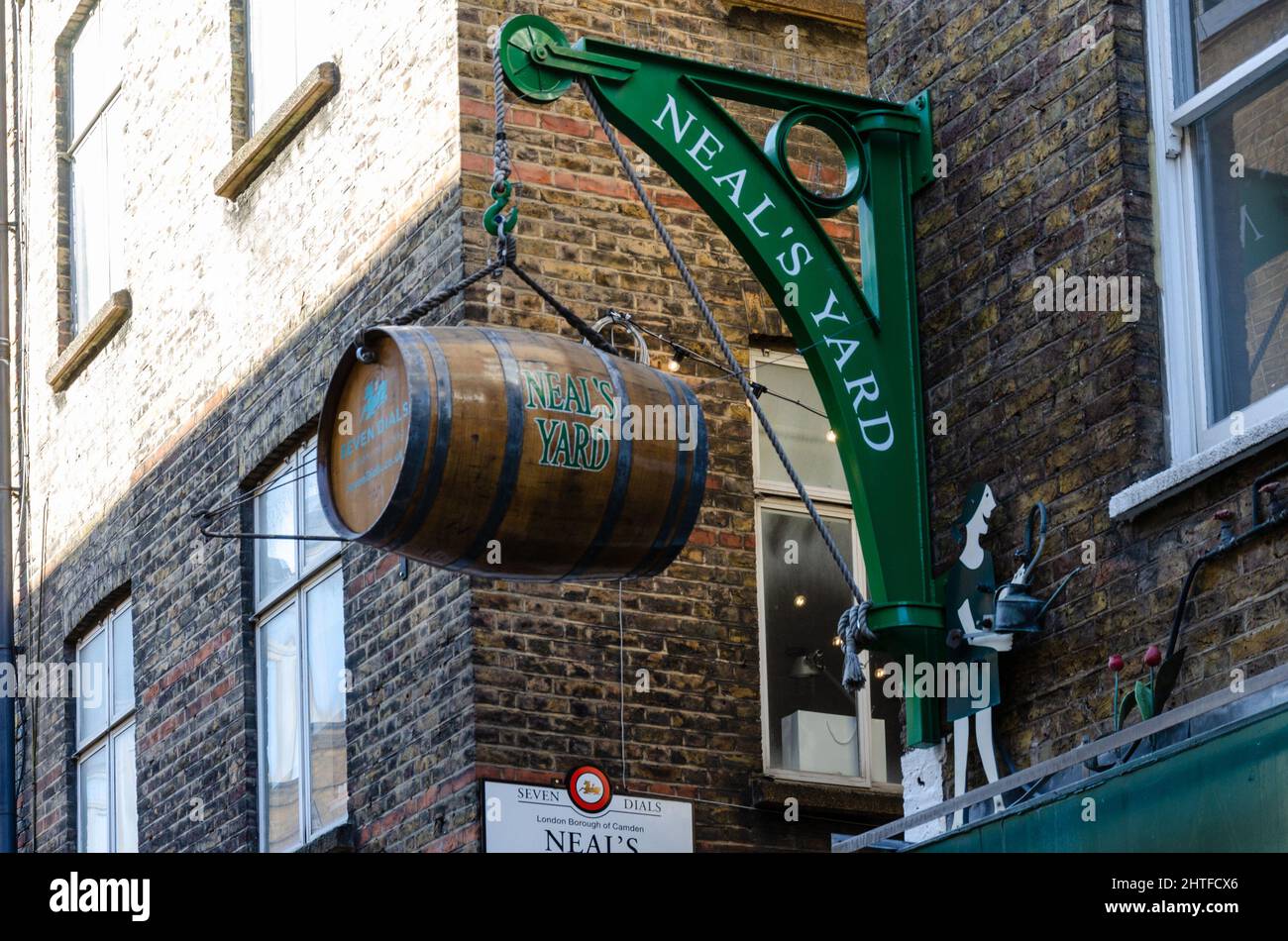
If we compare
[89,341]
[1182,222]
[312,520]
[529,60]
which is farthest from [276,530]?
[1182,222]

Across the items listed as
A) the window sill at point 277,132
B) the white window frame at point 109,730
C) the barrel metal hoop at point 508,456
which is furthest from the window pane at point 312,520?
the barrel metal hoop at point 508,456

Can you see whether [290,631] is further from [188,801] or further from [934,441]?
[934,441]

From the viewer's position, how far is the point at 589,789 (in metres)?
10.5

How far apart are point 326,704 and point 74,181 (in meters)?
5.75

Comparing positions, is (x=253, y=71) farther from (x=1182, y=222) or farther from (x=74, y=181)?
(x=1182, y=222)

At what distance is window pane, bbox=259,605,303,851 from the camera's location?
12.0m

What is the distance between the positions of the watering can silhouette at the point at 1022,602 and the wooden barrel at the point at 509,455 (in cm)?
99

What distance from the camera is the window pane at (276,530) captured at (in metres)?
12.4

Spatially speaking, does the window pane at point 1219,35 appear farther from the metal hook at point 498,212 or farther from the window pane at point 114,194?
the window pane at point 114,194

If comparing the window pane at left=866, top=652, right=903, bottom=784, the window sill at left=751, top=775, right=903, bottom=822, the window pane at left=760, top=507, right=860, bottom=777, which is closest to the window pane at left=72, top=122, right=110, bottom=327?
Answer: the window pane at left=760, top=507, right=860, bottom=777

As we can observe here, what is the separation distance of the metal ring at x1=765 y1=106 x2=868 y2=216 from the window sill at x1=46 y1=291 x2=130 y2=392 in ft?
23.9

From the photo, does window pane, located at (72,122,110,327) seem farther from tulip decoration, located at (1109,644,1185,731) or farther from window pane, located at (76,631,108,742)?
tulip decoration, located at (1109,644,1185,731)

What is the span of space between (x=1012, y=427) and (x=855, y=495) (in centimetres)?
53
